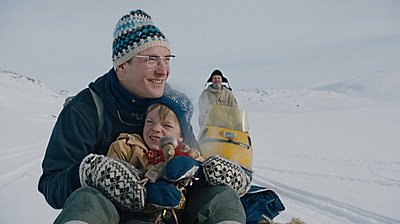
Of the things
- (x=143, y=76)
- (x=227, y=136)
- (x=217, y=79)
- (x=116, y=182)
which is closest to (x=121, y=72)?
(x=143, y=76)

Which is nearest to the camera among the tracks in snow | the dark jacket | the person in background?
the dark jacket

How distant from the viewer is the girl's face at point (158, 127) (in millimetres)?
2330

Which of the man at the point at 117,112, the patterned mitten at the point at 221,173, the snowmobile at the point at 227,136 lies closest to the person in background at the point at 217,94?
the snowmobile at the point at 227,136

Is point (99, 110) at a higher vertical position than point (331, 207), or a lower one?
higher

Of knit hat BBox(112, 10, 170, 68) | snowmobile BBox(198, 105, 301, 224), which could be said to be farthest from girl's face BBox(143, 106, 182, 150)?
snowmobile BBox(198, 105, 301, 224)

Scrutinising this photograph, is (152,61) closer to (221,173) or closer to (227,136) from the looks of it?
(221,173)

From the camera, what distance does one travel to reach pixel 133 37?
8.09ft

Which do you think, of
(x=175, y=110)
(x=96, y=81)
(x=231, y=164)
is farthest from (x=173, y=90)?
(x=231, y=164)

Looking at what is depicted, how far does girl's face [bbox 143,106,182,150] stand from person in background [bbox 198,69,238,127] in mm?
2389

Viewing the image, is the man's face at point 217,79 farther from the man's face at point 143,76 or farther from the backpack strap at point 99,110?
the backpack strap at point 99,110

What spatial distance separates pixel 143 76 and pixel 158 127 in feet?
0.94

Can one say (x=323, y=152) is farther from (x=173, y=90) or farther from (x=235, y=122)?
(x=173, y=90)

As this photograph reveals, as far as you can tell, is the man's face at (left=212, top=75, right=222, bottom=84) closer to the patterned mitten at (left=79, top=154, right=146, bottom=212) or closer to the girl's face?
the girl's face

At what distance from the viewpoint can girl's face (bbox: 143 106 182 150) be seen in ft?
7.64
